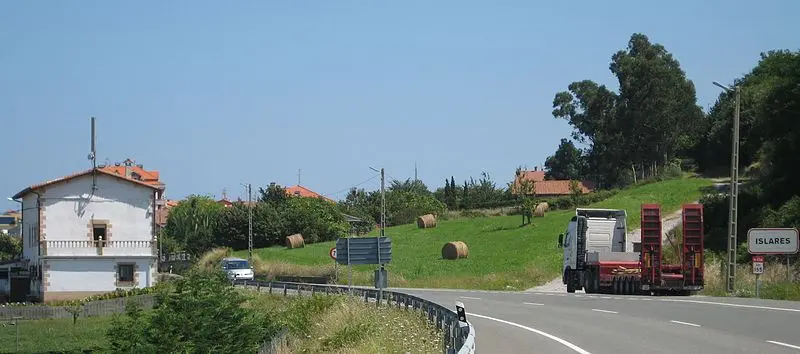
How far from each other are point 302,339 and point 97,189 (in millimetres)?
43830

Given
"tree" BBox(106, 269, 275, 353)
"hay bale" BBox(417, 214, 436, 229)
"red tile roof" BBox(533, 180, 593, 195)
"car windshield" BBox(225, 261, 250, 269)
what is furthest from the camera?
"red tile roof" BBox(533, 180, 593, 195)

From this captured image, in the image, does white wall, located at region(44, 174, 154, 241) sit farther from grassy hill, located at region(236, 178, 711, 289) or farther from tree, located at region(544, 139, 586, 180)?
tree, located at region(544, 139, 586, 180)

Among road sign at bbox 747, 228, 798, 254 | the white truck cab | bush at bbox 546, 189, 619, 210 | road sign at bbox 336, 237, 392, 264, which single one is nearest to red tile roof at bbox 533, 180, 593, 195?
bush at bbox 546, 189, 619, 210

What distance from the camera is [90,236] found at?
2753 inches

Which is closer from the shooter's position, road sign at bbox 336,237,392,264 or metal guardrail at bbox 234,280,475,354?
metal guardrail at bbox 234,280,475,354

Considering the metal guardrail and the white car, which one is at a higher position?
the metal guardrail

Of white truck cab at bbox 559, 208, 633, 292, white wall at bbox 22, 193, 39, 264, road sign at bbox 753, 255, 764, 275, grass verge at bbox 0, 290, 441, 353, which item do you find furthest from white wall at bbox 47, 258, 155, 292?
road sign at bbox 753, 255, 764, 275

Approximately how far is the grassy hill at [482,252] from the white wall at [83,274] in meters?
10.3

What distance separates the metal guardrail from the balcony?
15.8 m

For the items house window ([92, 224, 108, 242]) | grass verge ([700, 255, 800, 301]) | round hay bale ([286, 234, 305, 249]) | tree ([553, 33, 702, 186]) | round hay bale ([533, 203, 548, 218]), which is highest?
tree ([553, 33, 702, 186])

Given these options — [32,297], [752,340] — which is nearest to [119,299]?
[32,297]

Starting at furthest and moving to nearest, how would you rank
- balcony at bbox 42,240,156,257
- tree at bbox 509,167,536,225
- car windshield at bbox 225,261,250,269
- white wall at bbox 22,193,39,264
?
tree at bbox 509,167,536,225
white wall at bbox 22,193,39,264
balcony at bbox 42,240,156,257
car windshield at bbox 225,261,250,269

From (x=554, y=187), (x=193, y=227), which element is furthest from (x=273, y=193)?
(x=554, y=187)

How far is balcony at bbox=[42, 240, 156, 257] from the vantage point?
224ft
